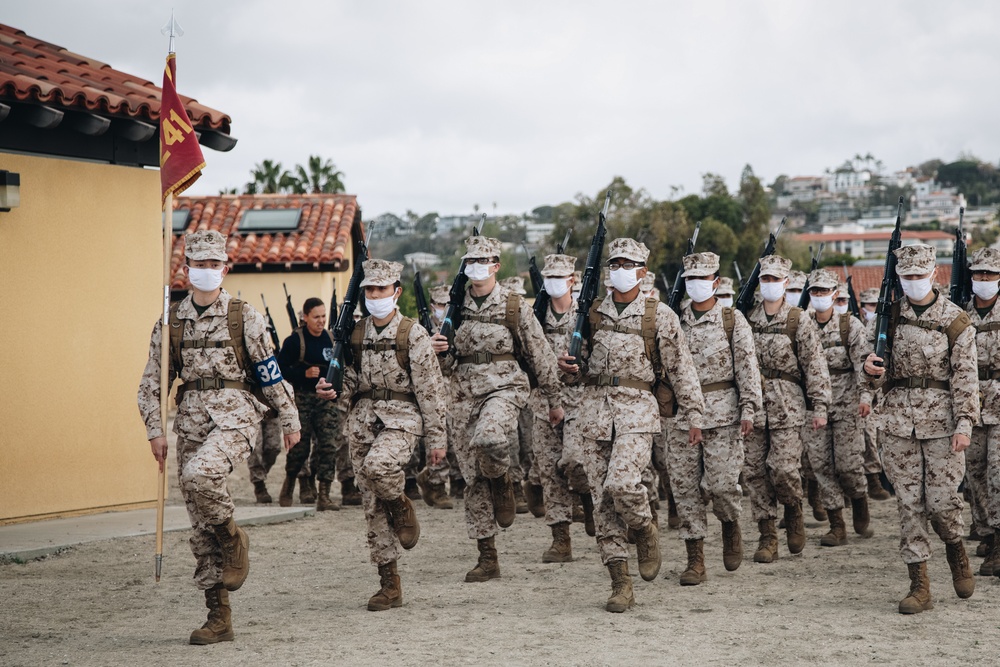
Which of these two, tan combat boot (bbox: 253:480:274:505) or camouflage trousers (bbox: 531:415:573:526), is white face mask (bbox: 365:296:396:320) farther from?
tan combat boot (bbox: 253:480:274:505)

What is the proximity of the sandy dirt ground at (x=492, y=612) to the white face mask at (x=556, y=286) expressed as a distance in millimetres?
2209

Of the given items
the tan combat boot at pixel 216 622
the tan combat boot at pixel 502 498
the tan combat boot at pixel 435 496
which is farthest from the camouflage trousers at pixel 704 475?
the tan combat boot at pixel 435 496

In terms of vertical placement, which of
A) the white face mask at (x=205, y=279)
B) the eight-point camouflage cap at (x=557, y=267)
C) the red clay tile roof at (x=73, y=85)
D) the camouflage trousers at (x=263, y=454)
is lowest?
the camouflage trousers at (x=263, y=454)

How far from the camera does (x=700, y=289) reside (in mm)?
9070

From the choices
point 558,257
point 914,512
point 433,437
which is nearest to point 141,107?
point 558,257

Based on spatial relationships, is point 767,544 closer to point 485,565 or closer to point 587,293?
point 485,565

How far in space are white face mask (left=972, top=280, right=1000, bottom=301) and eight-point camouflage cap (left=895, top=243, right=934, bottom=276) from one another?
1136mm

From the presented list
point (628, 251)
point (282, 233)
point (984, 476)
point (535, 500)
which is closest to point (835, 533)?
point (984, 476)

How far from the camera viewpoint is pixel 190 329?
7.44 meters

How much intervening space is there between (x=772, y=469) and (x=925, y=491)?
6.80 ft

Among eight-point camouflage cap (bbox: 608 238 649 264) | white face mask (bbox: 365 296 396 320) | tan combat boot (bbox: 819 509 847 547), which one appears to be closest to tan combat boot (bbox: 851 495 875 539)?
tan combat boot (bbox: 819 509 847 547)

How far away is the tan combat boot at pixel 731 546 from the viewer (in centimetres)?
909

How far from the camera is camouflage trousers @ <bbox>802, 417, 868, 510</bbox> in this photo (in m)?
10.7

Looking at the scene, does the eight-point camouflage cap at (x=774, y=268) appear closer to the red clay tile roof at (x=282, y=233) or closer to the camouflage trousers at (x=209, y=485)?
the camouflage trousers at (x=209, y=485)
